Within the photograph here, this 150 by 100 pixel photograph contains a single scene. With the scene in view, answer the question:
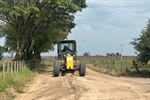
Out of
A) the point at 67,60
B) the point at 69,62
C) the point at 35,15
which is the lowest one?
the point at 69,62

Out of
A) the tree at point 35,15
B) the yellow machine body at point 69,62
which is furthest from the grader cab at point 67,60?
the tree at point 35,15

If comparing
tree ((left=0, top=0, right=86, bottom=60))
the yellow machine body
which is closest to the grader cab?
the yellow machine body

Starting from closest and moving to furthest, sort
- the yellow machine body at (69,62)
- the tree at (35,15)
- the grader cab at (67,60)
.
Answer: the grader cab at (67,60) < the yellow machine body at (69,62) < the tree at (35,15)

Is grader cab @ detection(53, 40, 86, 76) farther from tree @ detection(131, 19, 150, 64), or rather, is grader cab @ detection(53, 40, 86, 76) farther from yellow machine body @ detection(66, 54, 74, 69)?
tree @ detection(131, 19, 150, 64)

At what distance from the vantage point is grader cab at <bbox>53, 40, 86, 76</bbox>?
31531 mm

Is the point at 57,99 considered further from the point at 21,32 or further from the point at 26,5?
the point at 21,32

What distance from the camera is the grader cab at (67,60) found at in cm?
3153

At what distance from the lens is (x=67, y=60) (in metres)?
31.8

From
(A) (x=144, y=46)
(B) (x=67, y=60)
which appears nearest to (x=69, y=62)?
(B) (x=67, y=60)

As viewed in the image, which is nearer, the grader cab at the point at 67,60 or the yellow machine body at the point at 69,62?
the grader cab at the point at 67,60

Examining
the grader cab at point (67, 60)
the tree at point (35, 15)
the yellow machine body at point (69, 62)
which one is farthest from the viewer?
the tree at point (35, 15)

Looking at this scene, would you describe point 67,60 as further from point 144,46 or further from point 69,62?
point 144,46

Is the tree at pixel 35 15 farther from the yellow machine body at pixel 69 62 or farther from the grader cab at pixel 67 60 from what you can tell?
the yellow machine body at pixel 69 62

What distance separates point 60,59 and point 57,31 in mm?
19620
